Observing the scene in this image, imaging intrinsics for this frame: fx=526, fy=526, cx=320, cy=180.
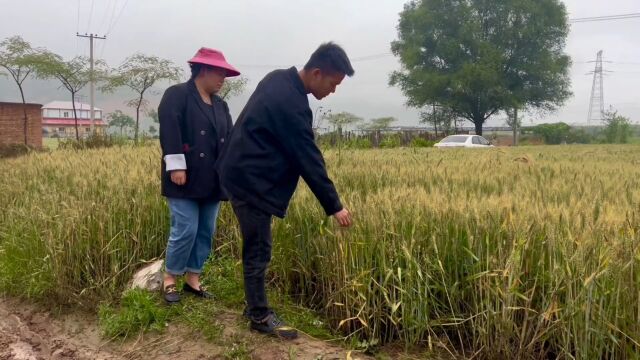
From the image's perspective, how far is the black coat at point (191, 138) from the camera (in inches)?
138

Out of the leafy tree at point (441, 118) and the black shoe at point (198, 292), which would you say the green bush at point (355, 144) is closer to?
the black shoe at point (198, 292)

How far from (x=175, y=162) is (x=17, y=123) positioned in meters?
24.6

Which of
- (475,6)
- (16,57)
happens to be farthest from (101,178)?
(475,6)

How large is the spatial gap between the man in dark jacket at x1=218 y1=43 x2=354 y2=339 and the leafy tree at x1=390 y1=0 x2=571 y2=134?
1328 inches

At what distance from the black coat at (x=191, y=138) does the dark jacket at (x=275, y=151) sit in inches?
20.4

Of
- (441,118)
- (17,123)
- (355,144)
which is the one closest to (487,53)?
(441,118)

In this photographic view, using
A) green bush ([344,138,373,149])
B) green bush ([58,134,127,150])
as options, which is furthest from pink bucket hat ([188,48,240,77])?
green bush ([58,134,127,150])

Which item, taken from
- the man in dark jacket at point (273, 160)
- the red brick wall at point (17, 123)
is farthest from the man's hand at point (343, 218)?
the red brick wall at point (17, 123)

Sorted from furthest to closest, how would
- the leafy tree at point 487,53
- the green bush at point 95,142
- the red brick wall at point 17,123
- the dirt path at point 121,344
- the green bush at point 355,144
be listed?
the leafy tree at point 487,53
the red brick wall at point 17,123
the green bush at point 95,142
the green bush at point 355,144
the dirt path at point 121,344

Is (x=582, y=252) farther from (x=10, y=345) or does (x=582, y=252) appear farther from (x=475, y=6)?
(x=475, y=6)

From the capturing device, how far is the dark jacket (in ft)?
9.52

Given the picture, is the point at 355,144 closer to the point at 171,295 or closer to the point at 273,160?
the point at 171,295

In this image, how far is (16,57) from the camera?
20.9m

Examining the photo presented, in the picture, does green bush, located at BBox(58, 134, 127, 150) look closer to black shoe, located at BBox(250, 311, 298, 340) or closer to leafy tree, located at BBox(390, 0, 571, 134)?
black shoe, located at BBox(250, 311, 298, 340)
